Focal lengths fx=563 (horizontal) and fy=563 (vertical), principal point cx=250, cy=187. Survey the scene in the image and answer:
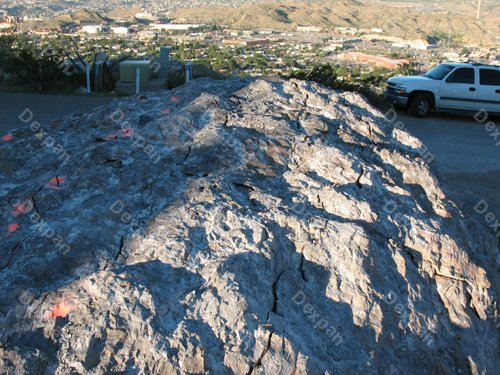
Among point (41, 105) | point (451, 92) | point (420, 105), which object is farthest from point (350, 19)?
point (41, 105)

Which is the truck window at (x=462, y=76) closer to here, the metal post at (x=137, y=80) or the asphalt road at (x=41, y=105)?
the metal post at (x=137, y=80)

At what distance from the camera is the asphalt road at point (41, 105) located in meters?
11.8

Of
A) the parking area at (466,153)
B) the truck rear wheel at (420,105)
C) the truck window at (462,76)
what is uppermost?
the truck window at (462,76)

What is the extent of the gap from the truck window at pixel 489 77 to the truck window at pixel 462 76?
27 cm

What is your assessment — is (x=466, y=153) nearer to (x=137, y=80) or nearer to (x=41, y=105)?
(x=137, y=80)

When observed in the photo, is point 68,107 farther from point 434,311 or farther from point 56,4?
point 56,4

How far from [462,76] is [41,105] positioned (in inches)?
446

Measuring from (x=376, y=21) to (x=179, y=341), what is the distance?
66563mm

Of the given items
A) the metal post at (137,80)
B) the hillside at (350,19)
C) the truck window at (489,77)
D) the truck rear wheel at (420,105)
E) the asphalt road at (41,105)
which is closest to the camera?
the asphalt road at (41,105)

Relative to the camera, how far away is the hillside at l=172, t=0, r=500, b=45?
54.6 m

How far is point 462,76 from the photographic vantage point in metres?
15.9

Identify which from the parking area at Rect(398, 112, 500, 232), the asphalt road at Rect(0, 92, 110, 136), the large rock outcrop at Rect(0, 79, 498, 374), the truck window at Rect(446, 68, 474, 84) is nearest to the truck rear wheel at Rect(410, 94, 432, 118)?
the parking area at Rect(398, 112, 500, 232)

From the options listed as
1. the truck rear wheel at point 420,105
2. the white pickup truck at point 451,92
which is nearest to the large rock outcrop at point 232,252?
the truck rear wheel at point 420,105

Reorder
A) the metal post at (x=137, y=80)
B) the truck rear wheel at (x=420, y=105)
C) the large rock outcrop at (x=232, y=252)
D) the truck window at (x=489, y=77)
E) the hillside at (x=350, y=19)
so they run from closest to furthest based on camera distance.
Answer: the large rock outcrop at (x=232, y=252), the metal post at (x=137, y=80), the truck rear wheel at (x=420, y=105), the truck window at (x=489, y=77), the hillside at (x=350, y=19)
